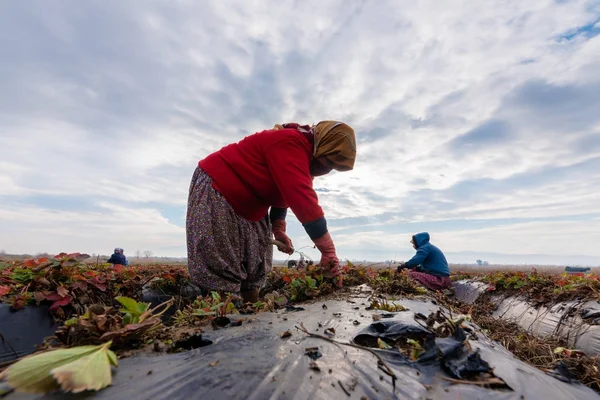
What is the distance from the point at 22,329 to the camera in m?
2.35

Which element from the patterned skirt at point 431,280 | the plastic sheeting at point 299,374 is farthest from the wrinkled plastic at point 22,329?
the patterned skirt at point 431,280

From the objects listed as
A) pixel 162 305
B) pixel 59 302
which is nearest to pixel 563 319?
pixel 162 305

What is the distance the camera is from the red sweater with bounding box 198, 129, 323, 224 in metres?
2.50

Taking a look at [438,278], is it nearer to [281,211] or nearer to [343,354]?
[281,211]

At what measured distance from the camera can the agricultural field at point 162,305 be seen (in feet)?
3.58

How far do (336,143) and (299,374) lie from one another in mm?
2031

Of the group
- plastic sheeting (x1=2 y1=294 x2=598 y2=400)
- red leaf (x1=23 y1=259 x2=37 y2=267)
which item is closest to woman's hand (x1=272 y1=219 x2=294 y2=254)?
plastic sheeting (x1=2 y1=294 x2=598 y2=400)

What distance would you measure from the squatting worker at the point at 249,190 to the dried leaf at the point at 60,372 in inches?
69.7

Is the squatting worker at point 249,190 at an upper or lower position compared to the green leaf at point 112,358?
Answer: upper

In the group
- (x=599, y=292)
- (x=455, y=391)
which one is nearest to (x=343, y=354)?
(x=455, y=391)

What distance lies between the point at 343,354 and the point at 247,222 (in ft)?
6.17

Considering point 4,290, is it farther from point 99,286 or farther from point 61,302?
point 99,286

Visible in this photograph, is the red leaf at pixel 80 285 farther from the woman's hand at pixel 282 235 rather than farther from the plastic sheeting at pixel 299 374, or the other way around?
the plastic sheeting at pixel 299 374

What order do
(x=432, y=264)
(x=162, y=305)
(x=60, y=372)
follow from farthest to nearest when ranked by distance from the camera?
(x=432, y=264) < (x=162, y=305) < (x=60, y=372)
